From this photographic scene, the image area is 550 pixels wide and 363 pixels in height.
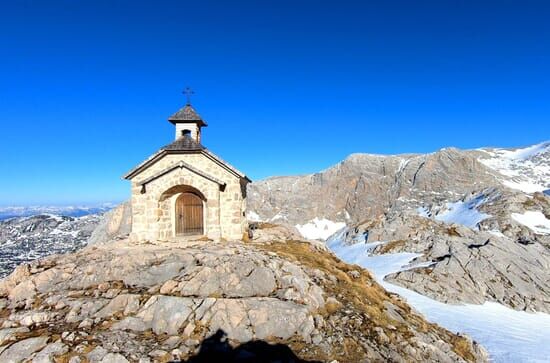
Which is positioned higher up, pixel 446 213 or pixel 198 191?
pixel 198 191

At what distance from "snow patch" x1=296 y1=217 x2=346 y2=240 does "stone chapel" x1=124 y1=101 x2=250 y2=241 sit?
316 ft

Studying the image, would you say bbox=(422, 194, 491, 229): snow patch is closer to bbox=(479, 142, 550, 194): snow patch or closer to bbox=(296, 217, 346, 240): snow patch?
bbox=(479, 142, 550, 194): snow patch

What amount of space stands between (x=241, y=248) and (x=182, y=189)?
6.83m

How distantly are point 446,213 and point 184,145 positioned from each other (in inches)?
2379

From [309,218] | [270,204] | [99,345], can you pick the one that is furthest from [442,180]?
[99,345]

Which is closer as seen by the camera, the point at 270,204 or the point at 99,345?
the point at 99,345

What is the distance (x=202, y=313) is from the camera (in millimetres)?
12289

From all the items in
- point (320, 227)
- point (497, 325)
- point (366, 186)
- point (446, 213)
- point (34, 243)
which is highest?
point (366, 186)

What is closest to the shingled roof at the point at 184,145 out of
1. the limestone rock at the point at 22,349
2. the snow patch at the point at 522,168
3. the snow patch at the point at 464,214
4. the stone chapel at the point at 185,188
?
the stone chapel at the point at 185,188

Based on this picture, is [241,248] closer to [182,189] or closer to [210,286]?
[210,286]

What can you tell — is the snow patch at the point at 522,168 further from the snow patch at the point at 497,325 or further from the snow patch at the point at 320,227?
the snow patch at the point at 497,325

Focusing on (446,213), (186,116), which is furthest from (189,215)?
(446,213)

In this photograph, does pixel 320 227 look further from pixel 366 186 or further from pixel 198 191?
pixel 198 191

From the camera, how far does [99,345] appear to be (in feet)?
34.9
